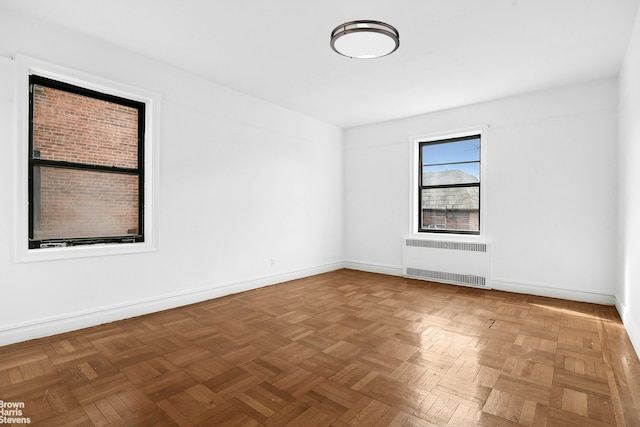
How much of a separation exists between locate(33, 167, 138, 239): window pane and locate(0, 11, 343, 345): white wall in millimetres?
247

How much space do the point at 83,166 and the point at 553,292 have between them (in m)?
5.48

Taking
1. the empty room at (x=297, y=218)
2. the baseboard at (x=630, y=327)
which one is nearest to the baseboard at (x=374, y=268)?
the empty room at (x=297, y=218)

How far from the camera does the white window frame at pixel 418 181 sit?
4.74 metres

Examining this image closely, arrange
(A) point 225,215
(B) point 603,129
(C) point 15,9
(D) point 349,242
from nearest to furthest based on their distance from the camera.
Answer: (C) point 15,9
(B) point 603,129
(A) point 225,215
(D) point 349,242

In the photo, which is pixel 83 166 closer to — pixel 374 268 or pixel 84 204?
pixel 84 204

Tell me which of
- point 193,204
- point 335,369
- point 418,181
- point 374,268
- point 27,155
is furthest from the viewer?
point 374,268

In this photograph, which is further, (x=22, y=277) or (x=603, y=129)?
(x=603, y=129)

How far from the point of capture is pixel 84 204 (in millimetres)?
3139

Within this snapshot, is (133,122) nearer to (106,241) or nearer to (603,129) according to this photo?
(106,241)

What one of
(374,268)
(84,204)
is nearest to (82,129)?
(84,204)

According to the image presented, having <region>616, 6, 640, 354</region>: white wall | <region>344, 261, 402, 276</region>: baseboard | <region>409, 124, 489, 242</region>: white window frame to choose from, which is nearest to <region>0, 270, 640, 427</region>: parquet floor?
<region>616, 6, 640, 354</region>: white wall

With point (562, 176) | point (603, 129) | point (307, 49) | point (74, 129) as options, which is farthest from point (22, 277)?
point (603, 129)

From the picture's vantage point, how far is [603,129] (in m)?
3.90

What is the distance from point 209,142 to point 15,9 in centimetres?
192
